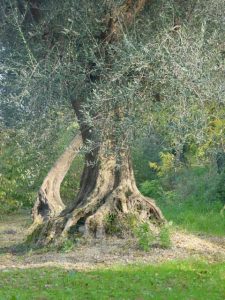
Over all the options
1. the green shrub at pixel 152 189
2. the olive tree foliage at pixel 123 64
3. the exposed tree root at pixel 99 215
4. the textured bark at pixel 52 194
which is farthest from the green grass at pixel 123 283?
the green shrub at pixel 152 189

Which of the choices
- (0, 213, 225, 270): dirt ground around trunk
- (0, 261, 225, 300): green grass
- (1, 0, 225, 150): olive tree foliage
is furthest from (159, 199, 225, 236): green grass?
(1, 0, 225, 150): olive tree foliage

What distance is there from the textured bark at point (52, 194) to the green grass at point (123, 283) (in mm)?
4939

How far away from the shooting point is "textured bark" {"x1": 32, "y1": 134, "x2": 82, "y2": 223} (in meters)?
15.8

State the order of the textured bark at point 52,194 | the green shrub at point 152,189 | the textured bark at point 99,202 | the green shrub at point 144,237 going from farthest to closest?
the green shrub at point 152,189 < the textured bark at point 52,194 < the textured bark at point 99,202 < the green shrub at point 144,237

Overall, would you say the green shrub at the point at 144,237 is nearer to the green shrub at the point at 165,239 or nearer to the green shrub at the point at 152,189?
the green shrub at the point at 165,239

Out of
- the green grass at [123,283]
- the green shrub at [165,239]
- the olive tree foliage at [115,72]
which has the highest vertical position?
the olive tree foliage at [115,72]

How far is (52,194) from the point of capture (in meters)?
16.7

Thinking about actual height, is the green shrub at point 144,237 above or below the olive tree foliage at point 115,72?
below

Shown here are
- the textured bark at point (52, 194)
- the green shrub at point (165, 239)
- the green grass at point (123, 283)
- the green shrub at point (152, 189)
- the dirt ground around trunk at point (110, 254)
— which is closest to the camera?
the green grass at point (123, 283)

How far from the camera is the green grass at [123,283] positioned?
28.4 ft

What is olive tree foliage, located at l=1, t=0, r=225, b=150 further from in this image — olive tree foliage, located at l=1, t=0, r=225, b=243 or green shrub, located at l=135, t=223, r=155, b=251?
green shrub, located at l=135, t=223, r=155, b=251

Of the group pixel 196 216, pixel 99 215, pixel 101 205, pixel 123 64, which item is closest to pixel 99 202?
pixel 101 205

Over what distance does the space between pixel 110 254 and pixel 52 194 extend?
5664 millimetres

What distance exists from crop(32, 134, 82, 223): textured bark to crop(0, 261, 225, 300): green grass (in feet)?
16.2
